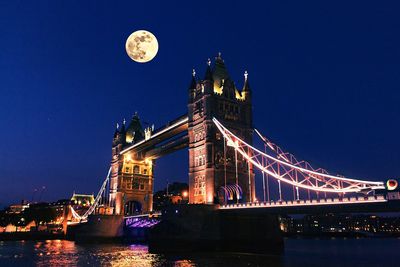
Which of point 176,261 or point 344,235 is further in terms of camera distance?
point 344,235

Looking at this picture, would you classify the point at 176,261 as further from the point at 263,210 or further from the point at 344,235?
the point at 344,235

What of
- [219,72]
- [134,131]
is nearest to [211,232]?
[219,72]

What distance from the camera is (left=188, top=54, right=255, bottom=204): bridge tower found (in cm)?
5694

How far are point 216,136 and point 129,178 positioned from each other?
39.0 meters

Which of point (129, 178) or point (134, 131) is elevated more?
point (134, 131)

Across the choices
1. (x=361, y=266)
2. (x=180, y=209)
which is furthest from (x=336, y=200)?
(x=180, y=209)

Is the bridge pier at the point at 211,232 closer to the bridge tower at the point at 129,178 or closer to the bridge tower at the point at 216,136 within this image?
the bridge tower at the point at 216,136

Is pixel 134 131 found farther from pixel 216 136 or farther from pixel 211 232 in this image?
pixel 211 232

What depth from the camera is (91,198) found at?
150 metres

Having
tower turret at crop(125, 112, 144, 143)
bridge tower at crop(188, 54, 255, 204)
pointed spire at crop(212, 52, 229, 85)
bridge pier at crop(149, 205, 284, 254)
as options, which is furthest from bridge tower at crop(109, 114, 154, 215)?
bridge pier at crop(149, 205, 284, 254)

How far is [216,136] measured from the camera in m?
58.7

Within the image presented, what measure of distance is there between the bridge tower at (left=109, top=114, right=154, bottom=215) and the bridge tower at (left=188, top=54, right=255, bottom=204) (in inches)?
1197

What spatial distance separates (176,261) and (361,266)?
19222 mm

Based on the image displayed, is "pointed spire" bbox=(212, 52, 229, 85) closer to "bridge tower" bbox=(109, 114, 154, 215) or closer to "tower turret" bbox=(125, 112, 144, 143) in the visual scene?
"bridge tower" bbox=(109, 114, 154, 215)
